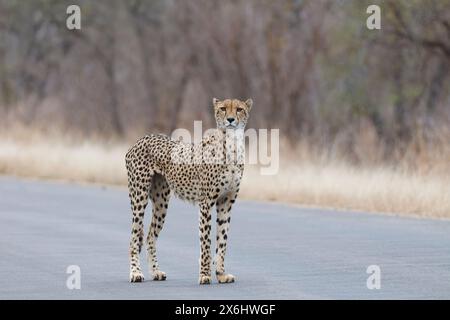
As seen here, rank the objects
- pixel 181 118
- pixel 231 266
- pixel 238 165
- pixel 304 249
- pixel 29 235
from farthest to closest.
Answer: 1. pixel 181 118
2. pixel 29 235
3. pixel 304 249
4. pixel 231 266
5. pixel 238 165

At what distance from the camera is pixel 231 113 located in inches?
475

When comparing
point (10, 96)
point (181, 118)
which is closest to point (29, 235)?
point (181, 118)

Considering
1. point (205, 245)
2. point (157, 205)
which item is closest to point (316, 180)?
point (157, 205)

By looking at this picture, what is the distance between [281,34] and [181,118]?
6498mm

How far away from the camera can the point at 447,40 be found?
28.0m

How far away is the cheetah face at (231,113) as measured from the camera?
12055 mm

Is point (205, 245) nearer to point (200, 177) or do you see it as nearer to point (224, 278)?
point (224, 278)

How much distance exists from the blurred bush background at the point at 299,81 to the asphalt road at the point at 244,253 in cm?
401

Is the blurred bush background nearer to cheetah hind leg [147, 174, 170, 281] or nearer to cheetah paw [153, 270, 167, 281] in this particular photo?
cheetah hind leg [147, 174, 170, 281]

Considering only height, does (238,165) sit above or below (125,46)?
below

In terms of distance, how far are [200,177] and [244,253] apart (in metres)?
2.78

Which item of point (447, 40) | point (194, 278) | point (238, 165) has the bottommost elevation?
point (194, 278)

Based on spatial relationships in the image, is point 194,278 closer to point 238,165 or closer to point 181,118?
point 238,165

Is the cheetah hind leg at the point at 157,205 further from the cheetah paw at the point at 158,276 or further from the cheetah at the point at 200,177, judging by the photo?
the cheetah paw at the point at 158,276
